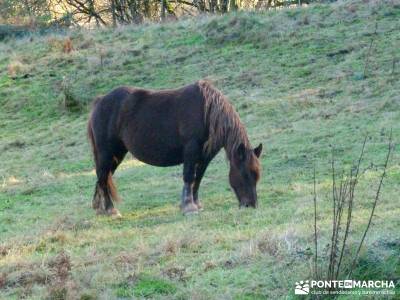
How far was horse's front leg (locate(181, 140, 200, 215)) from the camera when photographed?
10414 mm

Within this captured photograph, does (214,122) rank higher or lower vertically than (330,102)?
higher

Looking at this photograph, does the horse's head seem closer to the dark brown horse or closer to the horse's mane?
the dark brown horse

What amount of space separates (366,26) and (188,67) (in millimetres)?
5768

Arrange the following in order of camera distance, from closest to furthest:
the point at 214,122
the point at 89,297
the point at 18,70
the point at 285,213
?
the point at 89,297
the point at 285,213
the point at 214,122
the point at 18,70

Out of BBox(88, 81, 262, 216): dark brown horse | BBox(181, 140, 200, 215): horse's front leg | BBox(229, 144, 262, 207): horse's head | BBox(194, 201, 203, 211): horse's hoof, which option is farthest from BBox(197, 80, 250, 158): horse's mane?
BBox(194, 201, 203, 211): horse's hoof

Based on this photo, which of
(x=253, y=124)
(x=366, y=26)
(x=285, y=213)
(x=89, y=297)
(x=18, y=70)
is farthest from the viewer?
(x=18, y=70)

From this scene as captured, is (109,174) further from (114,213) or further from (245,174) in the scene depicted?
(245,174)

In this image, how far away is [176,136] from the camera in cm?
1073

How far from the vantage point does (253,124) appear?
17.2 meters

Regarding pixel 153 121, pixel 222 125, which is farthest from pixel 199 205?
pixel 153 121

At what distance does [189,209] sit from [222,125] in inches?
51.4

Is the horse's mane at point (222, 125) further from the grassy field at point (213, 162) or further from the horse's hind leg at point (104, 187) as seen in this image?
the horse's hind leg at point (104, 187)

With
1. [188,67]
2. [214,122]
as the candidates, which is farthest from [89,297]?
[188,67]

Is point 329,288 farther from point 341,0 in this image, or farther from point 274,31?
point 341,0
